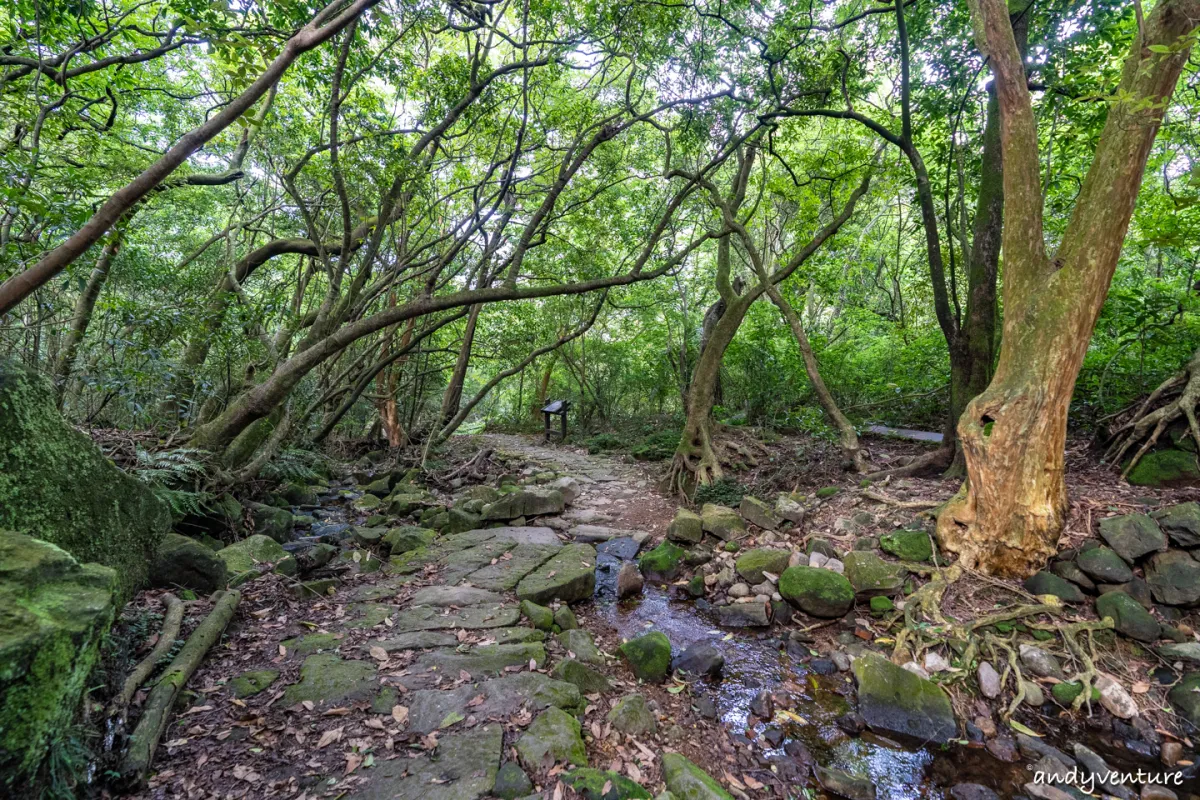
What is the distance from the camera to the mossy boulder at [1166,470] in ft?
14.8

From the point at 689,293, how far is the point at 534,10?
30.1ft

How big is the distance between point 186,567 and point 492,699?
8.77ft

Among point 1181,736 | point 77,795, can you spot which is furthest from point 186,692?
point 1181,736

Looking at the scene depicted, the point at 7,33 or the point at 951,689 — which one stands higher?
the point at 7,33

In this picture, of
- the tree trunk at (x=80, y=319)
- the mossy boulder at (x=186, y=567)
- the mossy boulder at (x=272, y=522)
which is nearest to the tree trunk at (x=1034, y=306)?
the mossy boulder at (x=186, y=567)

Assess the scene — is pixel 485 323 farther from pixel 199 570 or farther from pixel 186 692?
pixel 186 692

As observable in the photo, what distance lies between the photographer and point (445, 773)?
8.02 ft

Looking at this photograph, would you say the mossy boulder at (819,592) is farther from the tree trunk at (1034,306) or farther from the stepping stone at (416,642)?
the stepping stone at (416,642)

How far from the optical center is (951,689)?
11.3ft

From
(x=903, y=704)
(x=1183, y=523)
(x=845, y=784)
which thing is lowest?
(x=845, y=784)

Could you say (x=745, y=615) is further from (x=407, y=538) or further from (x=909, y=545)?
(x=407, y=538)

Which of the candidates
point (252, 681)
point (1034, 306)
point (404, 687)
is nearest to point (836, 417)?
point (1034, 306)

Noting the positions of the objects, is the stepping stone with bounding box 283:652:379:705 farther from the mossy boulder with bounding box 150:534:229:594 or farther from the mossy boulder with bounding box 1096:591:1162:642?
the mossy boulder with bounding box 1096:591:1162:642

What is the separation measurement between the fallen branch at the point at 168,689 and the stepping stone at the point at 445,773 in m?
0.90
